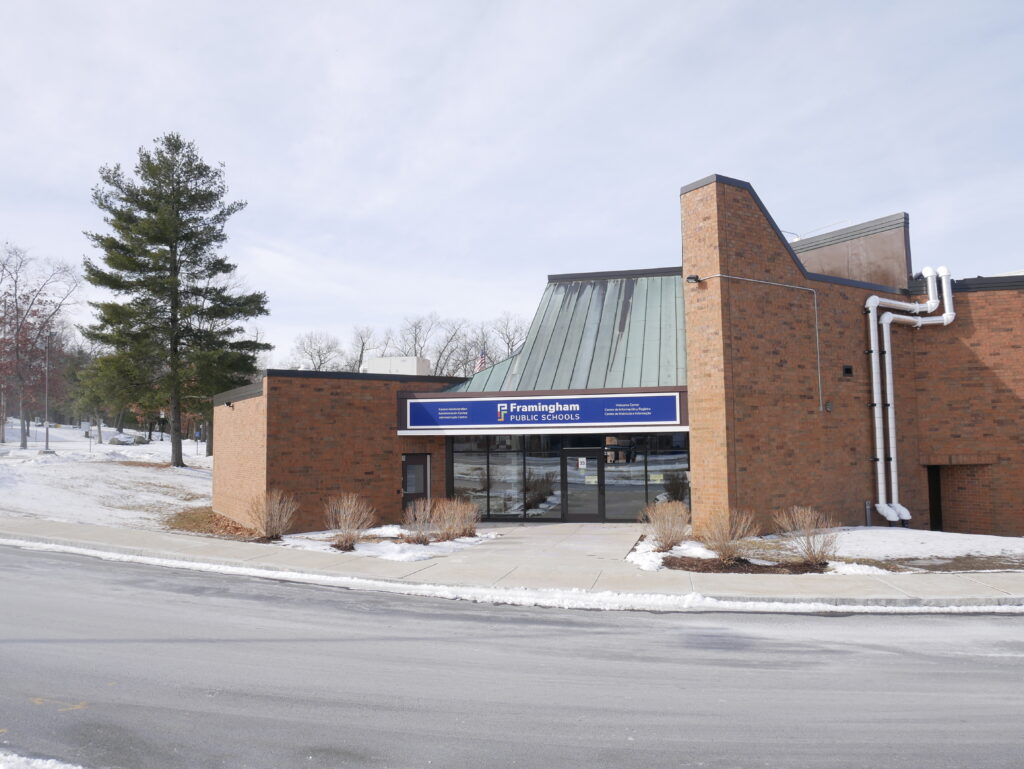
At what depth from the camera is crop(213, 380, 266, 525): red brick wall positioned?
1772 cm

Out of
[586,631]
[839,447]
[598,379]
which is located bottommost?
[586,631]

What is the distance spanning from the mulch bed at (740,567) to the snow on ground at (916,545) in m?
1.66

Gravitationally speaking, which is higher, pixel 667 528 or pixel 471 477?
pixel 471 477

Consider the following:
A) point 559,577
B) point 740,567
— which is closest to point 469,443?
point 559,577

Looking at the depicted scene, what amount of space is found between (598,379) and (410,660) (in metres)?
12.4

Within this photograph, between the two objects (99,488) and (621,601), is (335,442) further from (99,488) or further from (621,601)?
(99,488)

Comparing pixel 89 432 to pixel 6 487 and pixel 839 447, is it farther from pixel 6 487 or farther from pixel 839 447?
pixel 839 447

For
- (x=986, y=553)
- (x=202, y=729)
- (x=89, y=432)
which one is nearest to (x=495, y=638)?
(x=202, y=729)

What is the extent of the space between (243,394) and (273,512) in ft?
15.9

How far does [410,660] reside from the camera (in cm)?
713

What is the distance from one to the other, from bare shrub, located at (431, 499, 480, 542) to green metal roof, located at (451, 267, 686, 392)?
3.70 m

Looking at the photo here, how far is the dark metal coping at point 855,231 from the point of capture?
1880 centimetres

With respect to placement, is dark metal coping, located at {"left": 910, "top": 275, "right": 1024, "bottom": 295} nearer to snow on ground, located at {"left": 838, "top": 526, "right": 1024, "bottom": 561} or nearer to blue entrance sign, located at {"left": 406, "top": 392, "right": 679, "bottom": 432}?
snow on ground, located at {"left": 838, "top": 526, "right": 1024, "bottom": 561}

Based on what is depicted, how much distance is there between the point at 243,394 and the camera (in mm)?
19312
